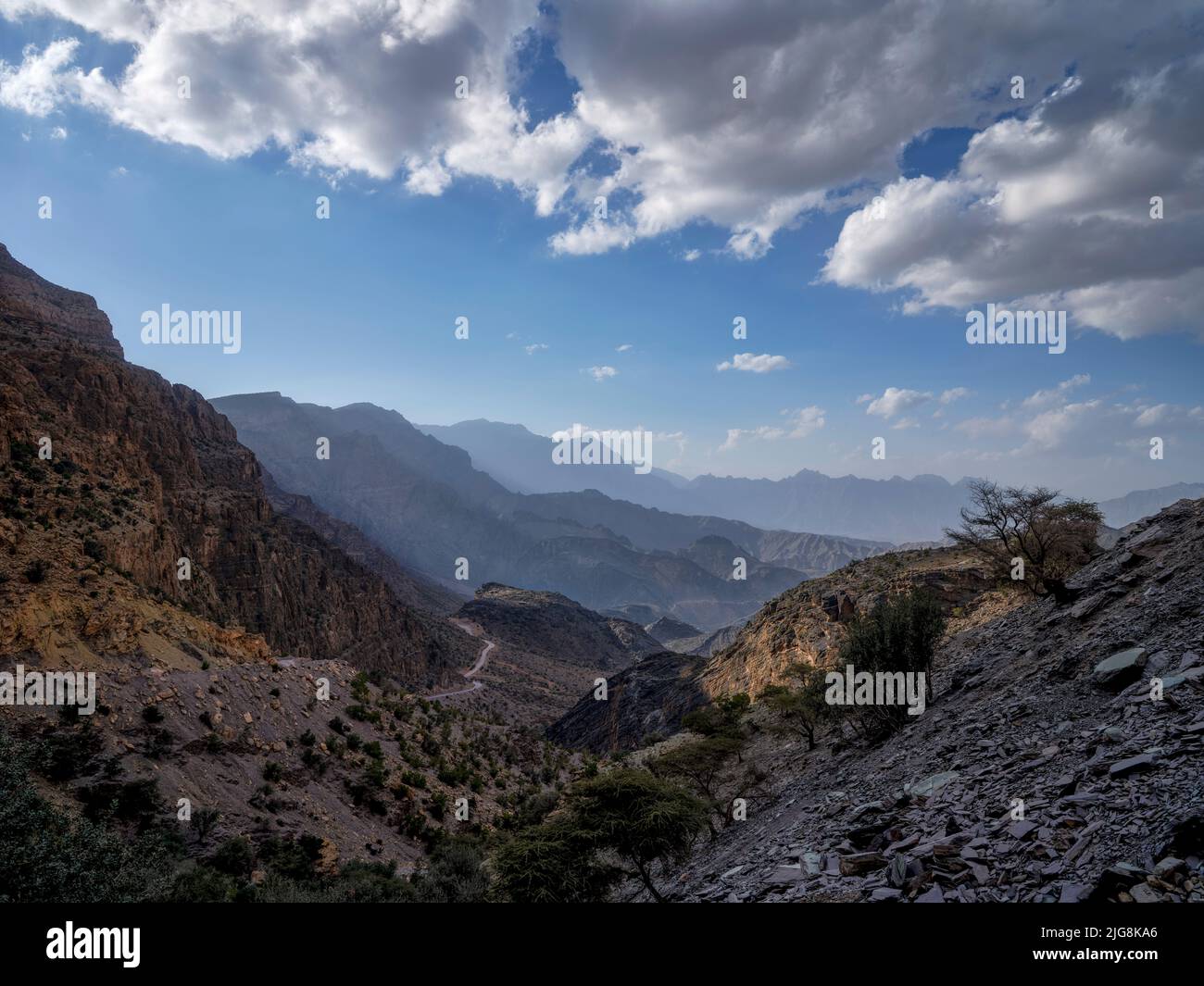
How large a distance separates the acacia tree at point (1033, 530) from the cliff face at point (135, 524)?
36.7m

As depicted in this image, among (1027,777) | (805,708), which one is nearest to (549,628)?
(805,708)

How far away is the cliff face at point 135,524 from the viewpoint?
23.0 meters

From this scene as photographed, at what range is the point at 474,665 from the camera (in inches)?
3497

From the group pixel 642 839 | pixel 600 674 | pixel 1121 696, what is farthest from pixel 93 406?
pixel 600 674

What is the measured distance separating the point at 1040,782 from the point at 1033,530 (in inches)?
817

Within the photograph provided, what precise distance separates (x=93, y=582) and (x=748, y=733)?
32.1 metres

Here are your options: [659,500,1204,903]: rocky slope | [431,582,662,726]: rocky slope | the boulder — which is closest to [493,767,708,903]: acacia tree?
[659,500,1204,903]: rocky slope

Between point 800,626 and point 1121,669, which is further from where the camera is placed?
point 800,626

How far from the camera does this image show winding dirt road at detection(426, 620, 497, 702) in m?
66.1

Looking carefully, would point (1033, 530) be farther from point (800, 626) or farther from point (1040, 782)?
point (800, 626)

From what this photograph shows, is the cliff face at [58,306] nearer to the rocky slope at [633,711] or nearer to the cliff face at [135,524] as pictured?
the cliff face at [135,524]

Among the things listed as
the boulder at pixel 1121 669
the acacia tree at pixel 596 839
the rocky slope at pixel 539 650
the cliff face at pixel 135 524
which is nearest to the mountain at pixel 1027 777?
the boulder at pixel 1121 669

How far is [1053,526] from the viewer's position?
25125 mm

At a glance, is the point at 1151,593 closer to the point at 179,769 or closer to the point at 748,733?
the point at 748,733
